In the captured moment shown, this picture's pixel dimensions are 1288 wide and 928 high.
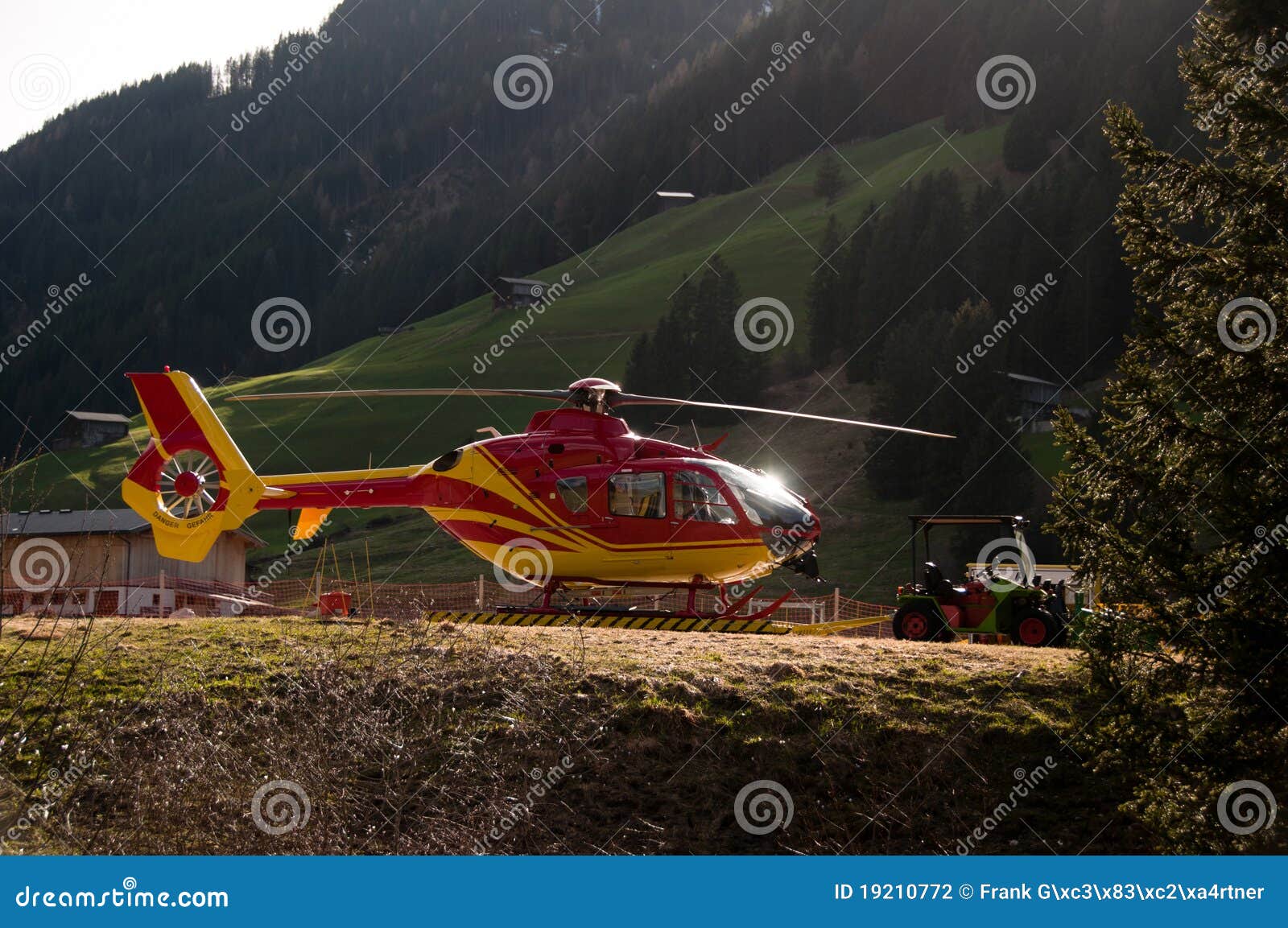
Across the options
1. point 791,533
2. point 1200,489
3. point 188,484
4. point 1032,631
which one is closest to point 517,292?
point 188,484

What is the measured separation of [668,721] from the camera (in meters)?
13.9

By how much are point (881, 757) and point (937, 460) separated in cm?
4601

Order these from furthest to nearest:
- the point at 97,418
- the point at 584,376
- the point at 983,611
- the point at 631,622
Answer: the point at 97,418 → the point at 584,376 → the point at 983,611 → the point at 631,622

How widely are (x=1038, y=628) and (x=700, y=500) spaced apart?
595cm

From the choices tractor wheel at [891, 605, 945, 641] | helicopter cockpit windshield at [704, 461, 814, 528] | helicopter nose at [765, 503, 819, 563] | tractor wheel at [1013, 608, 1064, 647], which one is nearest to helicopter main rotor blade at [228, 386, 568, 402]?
helicopter cockpit windshield at [704, 461, 814, 528]

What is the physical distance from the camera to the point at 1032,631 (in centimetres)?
1959

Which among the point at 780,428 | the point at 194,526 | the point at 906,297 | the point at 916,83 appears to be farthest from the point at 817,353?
the point at 916,83

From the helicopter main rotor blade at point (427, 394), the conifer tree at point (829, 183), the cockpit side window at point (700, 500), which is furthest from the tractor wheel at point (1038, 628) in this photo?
the conifer tree at point (829, 183)

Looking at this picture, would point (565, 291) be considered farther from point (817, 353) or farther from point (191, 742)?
point (191, 742)

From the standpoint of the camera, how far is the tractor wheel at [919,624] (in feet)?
65.7

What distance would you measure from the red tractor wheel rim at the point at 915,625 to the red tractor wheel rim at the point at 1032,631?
1535mm

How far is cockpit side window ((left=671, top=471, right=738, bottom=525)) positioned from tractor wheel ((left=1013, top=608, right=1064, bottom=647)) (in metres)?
5.06

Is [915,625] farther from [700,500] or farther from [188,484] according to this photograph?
[188,484]

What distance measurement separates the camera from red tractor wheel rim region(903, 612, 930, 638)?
65.8 feet
